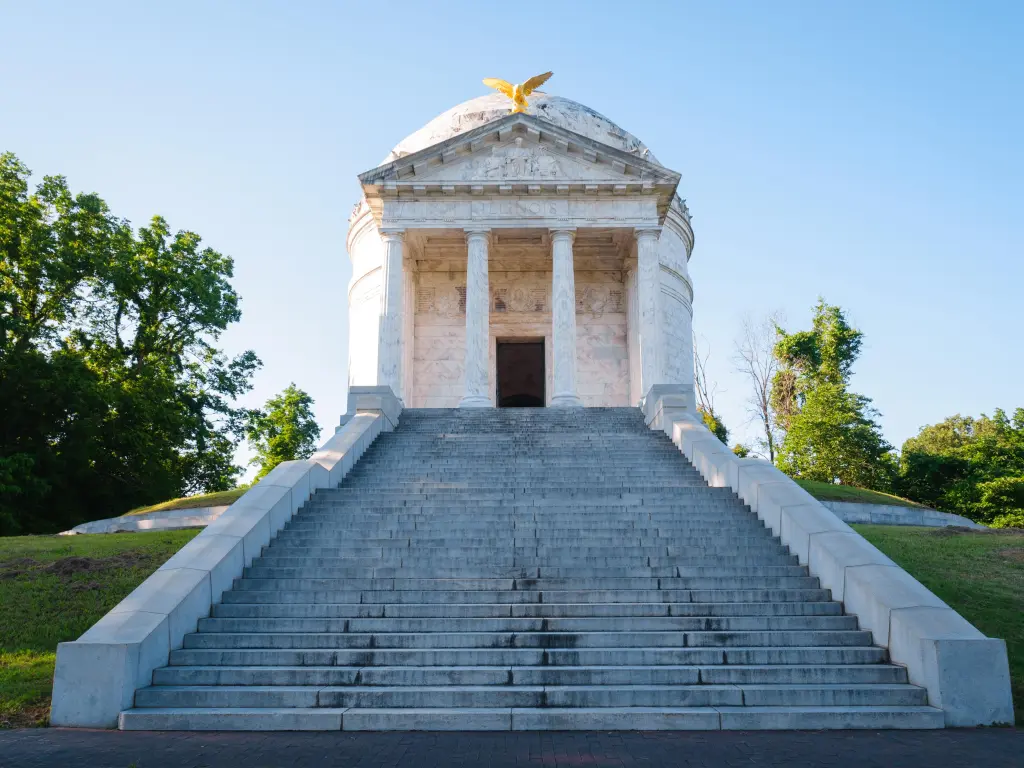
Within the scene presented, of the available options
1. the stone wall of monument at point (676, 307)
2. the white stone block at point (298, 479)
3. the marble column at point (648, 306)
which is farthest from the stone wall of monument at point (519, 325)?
the white stone block at point (298, 479)

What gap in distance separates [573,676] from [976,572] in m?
9.33

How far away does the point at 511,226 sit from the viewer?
29312 millimetres

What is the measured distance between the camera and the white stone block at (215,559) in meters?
11.8

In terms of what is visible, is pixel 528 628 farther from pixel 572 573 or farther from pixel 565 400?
pixel 565 400

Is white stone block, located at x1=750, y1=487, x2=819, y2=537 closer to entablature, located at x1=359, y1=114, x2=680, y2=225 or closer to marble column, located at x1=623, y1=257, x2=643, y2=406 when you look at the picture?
entablature, located at x1=359, y1=114, x2=680, y2=225

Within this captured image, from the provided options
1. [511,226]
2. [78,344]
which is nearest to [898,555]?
[511,226]

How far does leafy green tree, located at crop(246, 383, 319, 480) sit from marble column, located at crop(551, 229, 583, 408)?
2676 cm

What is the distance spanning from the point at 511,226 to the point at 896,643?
70.4ft

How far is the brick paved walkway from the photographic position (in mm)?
7652

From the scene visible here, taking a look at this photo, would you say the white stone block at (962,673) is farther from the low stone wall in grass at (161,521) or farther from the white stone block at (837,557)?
the low stone wall in grass at (161,521)

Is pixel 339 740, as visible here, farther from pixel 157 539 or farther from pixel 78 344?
pixel 78 344

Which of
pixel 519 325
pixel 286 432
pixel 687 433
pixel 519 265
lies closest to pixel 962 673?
pixel 687 433

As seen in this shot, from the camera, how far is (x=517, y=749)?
8086mm

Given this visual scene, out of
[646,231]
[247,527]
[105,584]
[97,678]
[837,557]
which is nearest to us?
[97,678]
